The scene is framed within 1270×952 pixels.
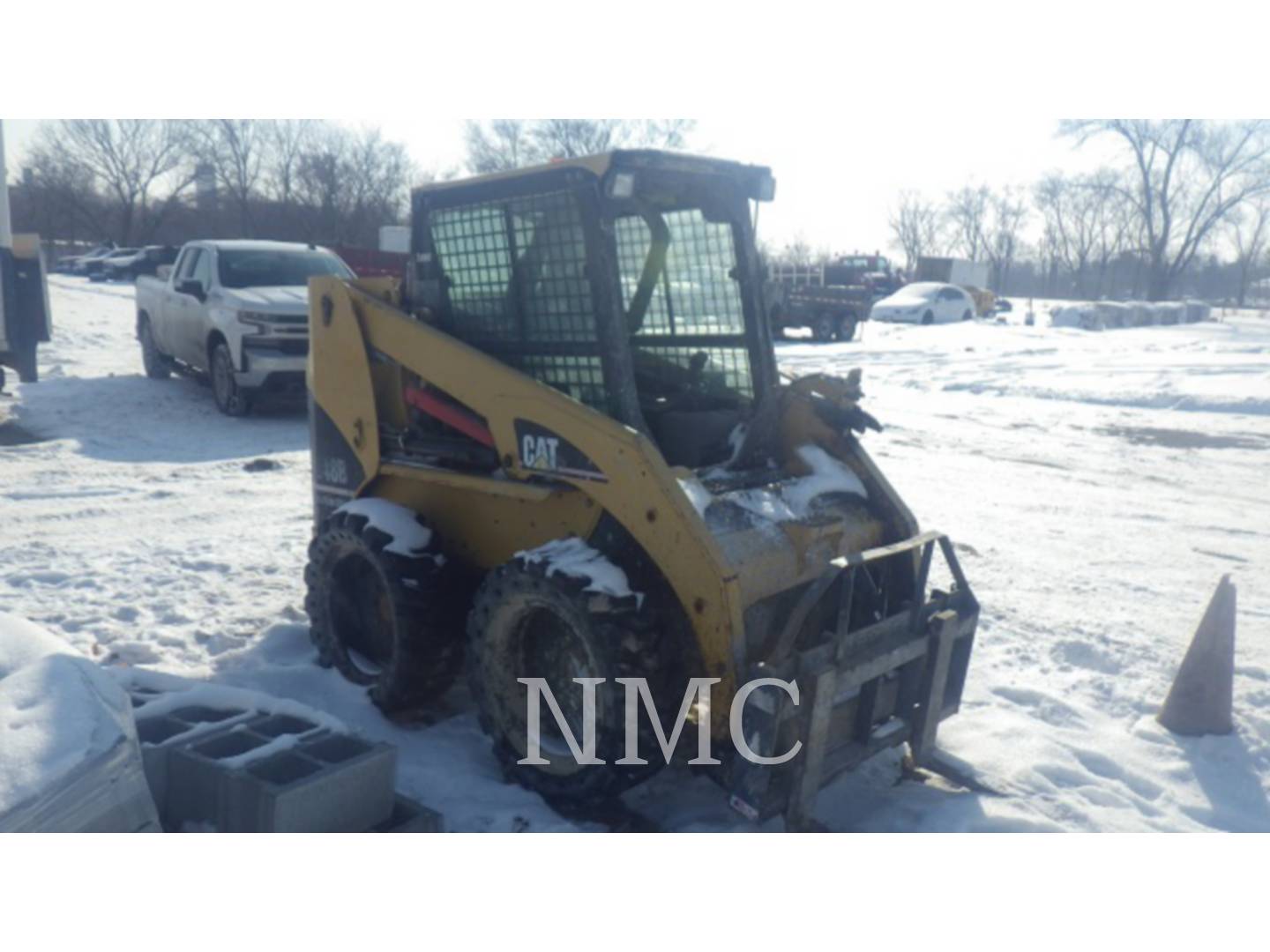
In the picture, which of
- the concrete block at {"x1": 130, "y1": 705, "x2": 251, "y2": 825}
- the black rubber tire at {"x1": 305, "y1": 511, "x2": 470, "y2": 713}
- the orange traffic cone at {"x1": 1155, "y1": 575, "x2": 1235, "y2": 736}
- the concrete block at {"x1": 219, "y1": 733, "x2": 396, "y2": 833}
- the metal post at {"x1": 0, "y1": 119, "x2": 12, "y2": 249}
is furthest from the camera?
the metal post at {"x1": 0, "y1": 119, "x2": 12, "y2": 249}

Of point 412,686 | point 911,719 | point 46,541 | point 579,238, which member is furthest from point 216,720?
point 46,541

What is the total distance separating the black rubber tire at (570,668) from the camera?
11.2 feet

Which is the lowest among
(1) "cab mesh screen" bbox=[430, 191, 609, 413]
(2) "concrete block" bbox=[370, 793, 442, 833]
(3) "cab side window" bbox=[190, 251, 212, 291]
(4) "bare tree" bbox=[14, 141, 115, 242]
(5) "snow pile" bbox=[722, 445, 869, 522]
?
(2) "concrete block" bbox=[370, 793, 442, 833]

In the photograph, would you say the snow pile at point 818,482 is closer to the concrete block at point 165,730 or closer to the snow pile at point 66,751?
the concrete block at point 165,730

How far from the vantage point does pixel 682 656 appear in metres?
3.55

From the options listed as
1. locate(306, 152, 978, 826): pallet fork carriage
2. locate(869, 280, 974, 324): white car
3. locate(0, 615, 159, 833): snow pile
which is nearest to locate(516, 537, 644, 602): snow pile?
locate(306, 152, 978, 826): pallet fork carriage

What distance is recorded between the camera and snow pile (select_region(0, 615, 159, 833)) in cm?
272

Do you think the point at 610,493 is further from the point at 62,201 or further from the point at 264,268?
the point at 62,201

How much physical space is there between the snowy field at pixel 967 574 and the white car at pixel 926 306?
58.1 feet

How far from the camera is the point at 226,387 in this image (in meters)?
11.5

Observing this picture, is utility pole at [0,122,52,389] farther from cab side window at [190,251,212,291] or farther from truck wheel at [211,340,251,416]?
truck wheel at [211,340,251,416]

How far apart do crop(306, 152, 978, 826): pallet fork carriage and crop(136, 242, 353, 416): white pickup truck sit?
6116 mm

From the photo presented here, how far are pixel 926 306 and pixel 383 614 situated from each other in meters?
30.3

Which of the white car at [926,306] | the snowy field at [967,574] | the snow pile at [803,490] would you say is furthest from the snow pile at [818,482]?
the white car at [926,306]
